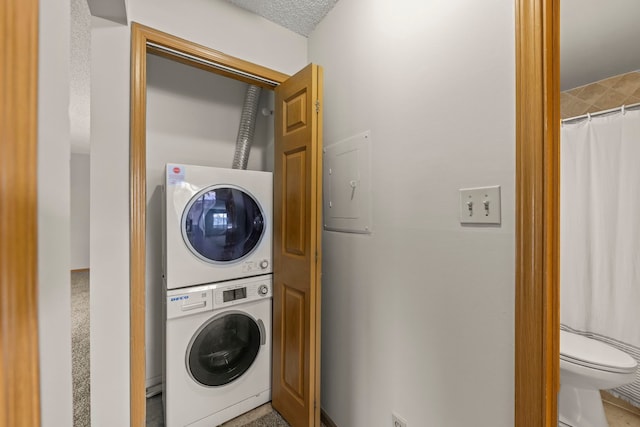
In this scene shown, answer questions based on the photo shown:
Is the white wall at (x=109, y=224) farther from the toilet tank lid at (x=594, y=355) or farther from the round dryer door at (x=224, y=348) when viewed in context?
the toilet tank lid at (x=594, y=355)

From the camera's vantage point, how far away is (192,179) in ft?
4.97

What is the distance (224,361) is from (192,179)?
1132 millimetres

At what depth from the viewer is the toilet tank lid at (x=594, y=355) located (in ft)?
4.82

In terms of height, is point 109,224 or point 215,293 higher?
point 109,224

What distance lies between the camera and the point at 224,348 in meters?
1.67

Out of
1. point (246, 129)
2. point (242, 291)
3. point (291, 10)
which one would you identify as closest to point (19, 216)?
point (242, 291)

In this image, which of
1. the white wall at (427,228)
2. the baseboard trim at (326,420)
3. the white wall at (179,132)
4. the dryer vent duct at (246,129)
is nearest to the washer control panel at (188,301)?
the white wall at (179,132)

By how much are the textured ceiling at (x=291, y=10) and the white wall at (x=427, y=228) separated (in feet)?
0.46

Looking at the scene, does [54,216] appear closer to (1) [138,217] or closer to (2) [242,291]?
(1) [138,217]

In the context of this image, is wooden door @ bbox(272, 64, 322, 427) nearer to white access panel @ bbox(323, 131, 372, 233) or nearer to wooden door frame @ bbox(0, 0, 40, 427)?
white access panel @ bbox(323, 131, 372, 233)

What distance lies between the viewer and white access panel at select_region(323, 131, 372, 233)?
1.37 m

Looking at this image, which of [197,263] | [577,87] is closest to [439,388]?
[197,263]

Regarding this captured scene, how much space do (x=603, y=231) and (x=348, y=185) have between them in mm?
2004

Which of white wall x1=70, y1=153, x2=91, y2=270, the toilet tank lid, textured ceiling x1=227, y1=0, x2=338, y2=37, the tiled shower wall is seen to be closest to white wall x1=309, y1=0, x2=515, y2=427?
textured ceiling x1=227, y1=0, x2=338, y2=37
